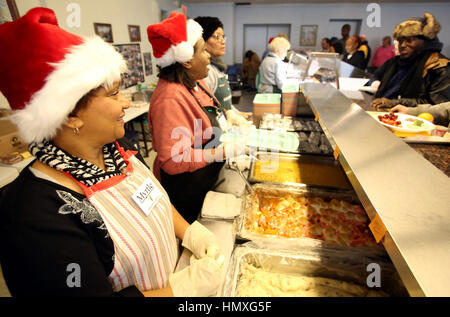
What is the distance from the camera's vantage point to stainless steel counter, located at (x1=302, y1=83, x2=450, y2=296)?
52 cm

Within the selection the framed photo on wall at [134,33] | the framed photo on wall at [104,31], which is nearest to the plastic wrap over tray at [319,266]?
the framed photo on wall at [104,31]

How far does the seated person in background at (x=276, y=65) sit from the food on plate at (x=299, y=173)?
2.81m

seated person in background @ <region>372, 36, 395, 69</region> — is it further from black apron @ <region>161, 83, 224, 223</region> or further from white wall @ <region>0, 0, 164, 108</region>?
black apron @ <region>161, 83, 224, 223</region>

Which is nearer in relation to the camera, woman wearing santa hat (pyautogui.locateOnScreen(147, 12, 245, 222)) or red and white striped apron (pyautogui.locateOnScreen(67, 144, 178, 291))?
red and white striped apron (pyautogui.locateOnScreen(67, 144, 178, 291))

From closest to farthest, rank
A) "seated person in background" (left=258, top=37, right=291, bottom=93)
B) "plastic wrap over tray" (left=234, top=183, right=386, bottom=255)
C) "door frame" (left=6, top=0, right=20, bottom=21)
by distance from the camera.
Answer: "plastic wrap over tray" (left=234, top=183, right=386, bottom=255)
"door frame" (left=6, top=0, right=20, bottom=21)
"seated person in background" (left=258, top=37, right=291, bottom=93)

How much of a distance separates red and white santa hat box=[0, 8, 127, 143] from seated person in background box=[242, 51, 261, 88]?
9254mm

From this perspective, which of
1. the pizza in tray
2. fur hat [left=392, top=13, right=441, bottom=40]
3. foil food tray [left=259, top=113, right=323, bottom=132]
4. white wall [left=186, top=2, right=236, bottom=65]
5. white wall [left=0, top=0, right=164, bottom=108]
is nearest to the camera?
the pizza in tray

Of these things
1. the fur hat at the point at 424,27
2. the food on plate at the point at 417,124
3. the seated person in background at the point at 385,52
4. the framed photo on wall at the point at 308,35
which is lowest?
the food on plate at the point at 417,124

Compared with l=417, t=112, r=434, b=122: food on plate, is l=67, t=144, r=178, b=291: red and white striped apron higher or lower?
lower

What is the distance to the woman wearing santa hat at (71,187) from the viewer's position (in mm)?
650

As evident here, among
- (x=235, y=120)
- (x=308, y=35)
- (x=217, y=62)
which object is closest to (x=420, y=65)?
(x=235, y=120)

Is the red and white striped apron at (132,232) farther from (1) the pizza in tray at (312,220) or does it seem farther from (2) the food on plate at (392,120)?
(2) the food on plate at (392,120)

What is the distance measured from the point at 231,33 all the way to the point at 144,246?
36.0 ft

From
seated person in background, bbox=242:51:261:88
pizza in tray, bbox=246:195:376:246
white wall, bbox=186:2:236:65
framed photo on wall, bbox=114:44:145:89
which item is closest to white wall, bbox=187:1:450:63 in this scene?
white wall, bbox=186:2:236:65
